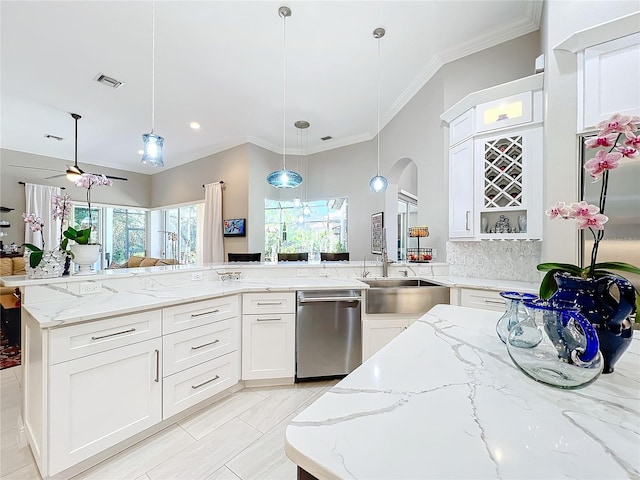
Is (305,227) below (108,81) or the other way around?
below

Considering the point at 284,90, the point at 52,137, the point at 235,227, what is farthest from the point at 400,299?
the point at 52,137

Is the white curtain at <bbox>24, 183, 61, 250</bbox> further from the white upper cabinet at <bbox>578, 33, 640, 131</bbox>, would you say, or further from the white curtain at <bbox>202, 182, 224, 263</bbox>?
the white upper cabinet at <bbox>578, 33, 640, 131</bbox>

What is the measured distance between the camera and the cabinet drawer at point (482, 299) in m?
2.27

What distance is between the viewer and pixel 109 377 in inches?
60.2

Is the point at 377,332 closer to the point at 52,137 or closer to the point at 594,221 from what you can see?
the point at 594,221

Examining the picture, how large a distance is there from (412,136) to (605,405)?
12.1ft

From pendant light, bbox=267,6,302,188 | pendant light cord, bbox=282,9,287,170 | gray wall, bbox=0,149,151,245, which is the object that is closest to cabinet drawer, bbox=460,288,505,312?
pendant light, bbox=267,6,302,188

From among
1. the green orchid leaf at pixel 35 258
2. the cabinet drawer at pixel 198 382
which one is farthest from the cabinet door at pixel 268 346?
the green orchid leaf at pixel 35 258

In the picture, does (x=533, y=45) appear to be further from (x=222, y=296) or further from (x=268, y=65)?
(x=222, y=296)

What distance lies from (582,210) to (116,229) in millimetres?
8656

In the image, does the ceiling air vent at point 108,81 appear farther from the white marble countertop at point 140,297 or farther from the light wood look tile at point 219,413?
the light wood look tile at point 219,413

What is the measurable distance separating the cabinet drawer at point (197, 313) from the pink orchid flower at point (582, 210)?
2092mm

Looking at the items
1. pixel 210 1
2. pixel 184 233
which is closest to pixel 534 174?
pixel 210 1

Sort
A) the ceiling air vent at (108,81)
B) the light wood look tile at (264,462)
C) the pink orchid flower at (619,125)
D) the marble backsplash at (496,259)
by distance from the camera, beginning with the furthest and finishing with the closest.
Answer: the ceiling air vent at (108,81) → the marble backsplash at (496,259) → the light wood look tile at (264,462) → the pink orchid flower at (619,125)
